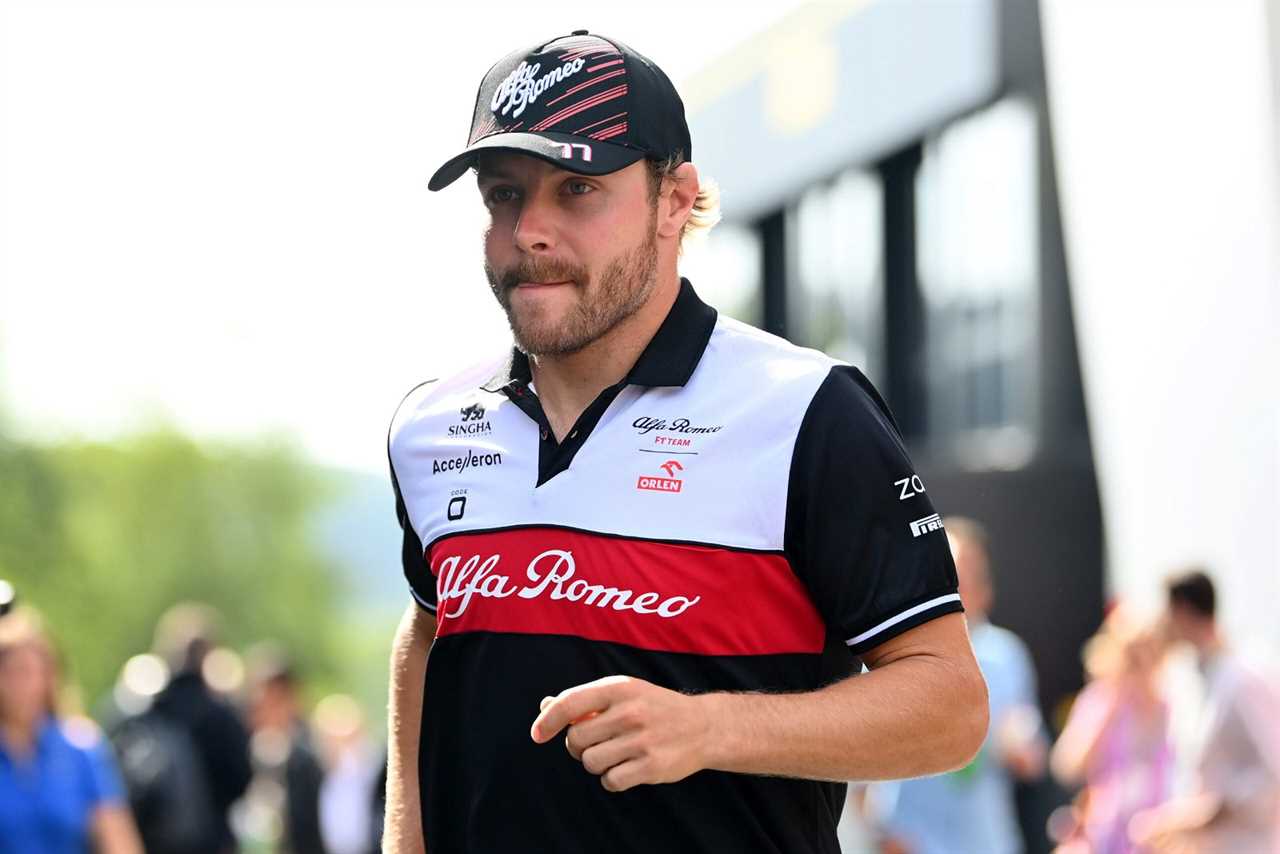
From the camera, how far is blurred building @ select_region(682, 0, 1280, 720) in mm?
10023

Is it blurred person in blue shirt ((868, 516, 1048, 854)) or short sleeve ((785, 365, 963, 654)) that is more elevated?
short sleeve ((785, 365, 963, 654))

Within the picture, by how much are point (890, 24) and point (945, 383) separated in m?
3.55


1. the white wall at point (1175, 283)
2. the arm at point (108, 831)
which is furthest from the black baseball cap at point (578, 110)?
the white wall at point (1175, 283)

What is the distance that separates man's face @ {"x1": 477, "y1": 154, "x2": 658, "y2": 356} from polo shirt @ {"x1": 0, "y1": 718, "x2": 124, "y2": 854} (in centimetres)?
412

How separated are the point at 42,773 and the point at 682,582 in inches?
173

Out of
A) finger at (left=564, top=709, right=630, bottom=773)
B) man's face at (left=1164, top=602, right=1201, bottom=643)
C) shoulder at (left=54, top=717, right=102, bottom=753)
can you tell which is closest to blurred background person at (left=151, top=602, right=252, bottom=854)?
shoulder at (left=54, top=717, right=102, bottom=753)

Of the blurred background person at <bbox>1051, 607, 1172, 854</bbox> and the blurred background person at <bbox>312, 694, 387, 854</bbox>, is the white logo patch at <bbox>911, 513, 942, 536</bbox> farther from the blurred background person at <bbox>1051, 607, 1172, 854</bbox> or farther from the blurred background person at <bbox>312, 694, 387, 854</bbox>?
the blurred background person at <bbox>312, 694, 387, 854</bbox>

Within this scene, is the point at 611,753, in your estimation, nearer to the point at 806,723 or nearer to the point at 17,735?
the point at 806,723

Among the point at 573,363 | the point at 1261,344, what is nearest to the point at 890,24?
the point at 1261,344

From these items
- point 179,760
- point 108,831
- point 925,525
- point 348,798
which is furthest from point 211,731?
point 925,525

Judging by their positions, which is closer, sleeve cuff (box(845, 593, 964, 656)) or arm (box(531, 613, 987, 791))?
arm (box(531, 613, 987, 791))

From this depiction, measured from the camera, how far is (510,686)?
8.80 ft

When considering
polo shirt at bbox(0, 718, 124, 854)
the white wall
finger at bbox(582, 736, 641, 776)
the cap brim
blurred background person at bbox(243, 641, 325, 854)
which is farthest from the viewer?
blurred background person at bbox(243, 641, 325, 854)

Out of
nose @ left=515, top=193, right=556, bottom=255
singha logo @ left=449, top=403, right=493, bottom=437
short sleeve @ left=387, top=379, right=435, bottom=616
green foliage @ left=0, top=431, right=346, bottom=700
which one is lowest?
green foliage @ left=0, top=431, right=346, bottom=700
